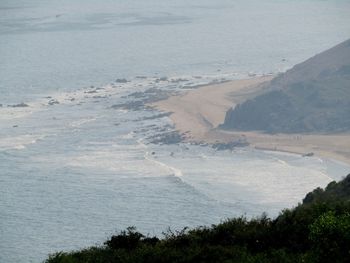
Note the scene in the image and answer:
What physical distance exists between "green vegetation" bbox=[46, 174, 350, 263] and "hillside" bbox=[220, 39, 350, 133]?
228ft

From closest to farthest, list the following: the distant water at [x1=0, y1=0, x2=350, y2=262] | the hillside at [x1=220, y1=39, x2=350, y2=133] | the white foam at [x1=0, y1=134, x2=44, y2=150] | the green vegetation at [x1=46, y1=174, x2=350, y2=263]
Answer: the green vegetation at [x1=46, y1=174, x2=350, y2=263]
the distant water at [x1=0, y1=0, x2=350, y2=262]
the white foam at [x1=0, y1=134, x2=44, y2=150]
the hillside at [x1=220, y1=39, x2=350, y2=133]

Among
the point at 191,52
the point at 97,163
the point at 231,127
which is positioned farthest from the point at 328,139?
the point at 191,52

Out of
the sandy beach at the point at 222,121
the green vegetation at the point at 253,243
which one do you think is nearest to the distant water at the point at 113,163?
the sandy beach at the point at 222,121

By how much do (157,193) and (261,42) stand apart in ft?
344

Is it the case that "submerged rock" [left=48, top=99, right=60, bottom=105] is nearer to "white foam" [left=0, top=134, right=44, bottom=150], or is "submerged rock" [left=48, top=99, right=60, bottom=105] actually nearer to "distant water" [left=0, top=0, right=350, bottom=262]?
"distant water" [left=0, top=0, right=350, bottom=262]

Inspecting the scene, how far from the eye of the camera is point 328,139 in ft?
307

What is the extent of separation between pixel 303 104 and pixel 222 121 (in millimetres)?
9991

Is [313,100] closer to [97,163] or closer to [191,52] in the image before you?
[97,163]

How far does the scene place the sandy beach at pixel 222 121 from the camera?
90438 mm

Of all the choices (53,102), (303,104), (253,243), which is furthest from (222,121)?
(253,243)

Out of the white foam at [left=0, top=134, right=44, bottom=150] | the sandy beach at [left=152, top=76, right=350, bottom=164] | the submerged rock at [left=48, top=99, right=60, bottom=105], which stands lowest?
the submerged rock at [left=48, top=99, right=60, bottom=105]

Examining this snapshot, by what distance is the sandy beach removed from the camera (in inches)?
3561

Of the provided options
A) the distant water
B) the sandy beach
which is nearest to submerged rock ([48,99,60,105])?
the distant water

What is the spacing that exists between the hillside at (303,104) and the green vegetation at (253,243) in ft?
228
